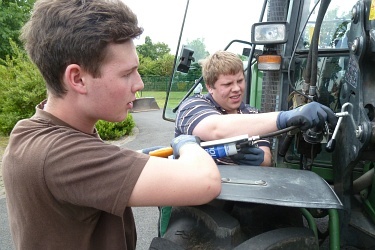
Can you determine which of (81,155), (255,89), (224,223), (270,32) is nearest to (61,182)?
(81,155)

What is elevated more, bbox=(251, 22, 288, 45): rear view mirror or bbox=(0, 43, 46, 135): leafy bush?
bbox=(251, 22, 288, 45): rear view mirror

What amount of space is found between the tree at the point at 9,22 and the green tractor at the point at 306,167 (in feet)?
45.1

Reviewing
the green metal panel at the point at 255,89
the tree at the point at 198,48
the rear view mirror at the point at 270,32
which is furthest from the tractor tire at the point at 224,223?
the tree at the point at 198,48

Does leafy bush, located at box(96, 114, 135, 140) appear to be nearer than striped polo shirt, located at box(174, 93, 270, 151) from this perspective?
No

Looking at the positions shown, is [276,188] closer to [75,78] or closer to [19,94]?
[75,78]

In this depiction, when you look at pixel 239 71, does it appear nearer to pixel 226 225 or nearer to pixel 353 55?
pixel 353 55

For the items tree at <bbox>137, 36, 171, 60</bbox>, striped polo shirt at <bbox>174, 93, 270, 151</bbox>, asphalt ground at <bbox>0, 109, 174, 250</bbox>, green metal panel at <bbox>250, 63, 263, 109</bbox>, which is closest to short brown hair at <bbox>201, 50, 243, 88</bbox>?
striped polo shirt at <bbox>174, 93, 270, 151</bbox>

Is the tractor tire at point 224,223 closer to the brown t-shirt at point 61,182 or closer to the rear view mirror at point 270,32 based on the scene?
the brown t-shirt at point 61,182

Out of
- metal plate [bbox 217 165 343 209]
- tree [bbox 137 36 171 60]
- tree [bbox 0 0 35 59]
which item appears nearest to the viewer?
metal plate [bbox 217 165 343 209]

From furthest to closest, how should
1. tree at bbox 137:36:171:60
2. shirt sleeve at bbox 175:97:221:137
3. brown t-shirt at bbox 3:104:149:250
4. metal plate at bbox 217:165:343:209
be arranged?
tree at bbox 137:36:171:60, shirt sleeve at bbox 175:97:221:137, metal plate at bbox 217:165:343:209, brown t-shirt at bbox 3:104:149:250

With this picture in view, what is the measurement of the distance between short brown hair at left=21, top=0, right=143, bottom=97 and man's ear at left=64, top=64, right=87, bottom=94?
0.06ft

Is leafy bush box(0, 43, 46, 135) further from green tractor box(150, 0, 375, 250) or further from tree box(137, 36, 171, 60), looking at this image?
tree box(137, 36, 171, 60)

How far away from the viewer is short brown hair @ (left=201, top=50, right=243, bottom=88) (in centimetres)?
253

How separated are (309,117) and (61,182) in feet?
3.97
